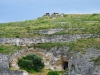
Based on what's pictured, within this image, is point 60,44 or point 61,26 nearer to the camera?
point 60,44

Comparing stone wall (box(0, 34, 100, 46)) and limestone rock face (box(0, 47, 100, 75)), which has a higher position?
stone wall (box(0, 34, 100, 46))

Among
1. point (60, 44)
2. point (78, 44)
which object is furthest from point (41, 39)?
point (78, 44)

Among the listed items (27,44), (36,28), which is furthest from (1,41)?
(36,28)

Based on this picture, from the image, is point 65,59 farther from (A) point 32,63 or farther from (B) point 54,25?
(B) point 54,25

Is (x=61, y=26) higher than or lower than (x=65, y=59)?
higher

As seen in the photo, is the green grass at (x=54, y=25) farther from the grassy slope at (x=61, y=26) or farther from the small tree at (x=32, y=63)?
the small tree at (x=32, y=63)

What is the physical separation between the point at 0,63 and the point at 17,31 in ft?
44.2

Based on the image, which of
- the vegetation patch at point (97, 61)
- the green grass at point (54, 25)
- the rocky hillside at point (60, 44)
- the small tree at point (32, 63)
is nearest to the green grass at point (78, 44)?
the rocky hillside at point (60, 44)

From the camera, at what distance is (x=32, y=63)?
58.9 metres

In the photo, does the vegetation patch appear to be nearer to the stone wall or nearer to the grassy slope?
the grassy slope

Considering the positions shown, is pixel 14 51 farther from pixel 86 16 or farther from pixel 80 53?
pixel 86 16

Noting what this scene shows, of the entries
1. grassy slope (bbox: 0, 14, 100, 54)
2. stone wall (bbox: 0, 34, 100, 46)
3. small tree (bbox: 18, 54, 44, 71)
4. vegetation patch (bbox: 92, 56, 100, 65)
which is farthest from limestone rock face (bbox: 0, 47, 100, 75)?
stone wall (bbox: 0, 34, 100, 46)

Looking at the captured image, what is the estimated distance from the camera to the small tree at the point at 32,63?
5872 cm

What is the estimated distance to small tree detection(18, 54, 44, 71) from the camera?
193 feet
